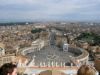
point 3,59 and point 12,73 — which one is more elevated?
point 12,73

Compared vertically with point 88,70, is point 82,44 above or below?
below

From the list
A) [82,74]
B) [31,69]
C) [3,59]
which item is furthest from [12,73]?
[3,59]

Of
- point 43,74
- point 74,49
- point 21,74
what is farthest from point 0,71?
point 74,49

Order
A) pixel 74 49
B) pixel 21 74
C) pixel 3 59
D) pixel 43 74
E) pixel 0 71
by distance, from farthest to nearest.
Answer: pixel 74 49, pixel 3 59, pixel 21 74, pixel 43 74, pixel 0 71

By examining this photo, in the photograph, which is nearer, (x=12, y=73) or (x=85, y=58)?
(x=12, y=73)

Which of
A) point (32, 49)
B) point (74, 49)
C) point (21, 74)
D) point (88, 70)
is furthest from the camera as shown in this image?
point (32, 49)

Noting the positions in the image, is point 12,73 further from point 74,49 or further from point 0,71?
point 74,49

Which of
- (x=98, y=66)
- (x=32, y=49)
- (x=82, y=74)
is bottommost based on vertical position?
(x=32, y=49)

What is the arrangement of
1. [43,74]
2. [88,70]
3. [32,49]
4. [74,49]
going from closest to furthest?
[88,70], [43,74], [74,49], [32,49]

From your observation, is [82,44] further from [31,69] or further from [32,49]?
[31,69]
